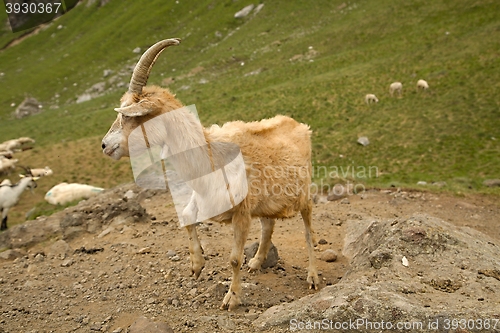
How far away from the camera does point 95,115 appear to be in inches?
1561

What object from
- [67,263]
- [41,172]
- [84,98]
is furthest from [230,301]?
[84,98]

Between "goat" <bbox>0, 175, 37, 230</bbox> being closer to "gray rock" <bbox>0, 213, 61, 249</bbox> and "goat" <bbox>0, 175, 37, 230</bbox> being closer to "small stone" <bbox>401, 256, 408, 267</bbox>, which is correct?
"gray rock" <bbox>0, 213, 61, 249</bbox>

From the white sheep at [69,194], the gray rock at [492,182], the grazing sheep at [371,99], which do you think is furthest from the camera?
the grazing sheep at [371,99]

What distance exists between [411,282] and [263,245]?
3282 millimetres

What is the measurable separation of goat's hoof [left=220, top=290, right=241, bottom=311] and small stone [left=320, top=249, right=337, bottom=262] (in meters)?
3.18

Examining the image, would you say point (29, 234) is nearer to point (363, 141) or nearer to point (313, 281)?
point (313, 281)

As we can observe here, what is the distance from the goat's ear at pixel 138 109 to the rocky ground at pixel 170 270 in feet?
10.2

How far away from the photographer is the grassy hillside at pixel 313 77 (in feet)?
70.1

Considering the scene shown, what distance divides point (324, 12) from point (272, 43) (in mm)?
8260

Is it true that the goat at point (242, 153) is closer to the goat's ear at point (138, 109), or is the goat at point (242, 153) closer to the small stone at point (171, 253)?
the goat's ear at point (138, 109)

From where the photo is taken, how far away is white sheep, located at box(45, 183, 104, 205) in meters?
19.5

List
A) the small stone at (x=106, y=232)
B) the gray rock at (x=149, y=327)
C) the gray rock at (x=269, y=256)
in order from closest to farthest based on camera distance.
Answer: the gray rock at (x=149, y=327) < the gray rock at (x=269, y=256) < the small stone at (x=106, y=232)

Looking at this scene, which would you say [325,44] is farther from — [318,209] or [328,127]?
[318,209]

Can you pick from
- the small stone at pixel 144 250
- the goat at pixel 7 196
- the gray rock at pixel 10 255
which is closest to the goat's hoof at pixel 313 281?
the small stone at pixel 144 250
